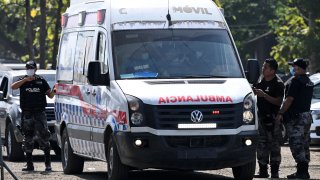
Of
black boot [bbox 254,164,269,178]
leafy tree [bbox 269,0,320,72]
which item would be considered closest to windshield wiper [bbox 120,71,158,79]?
black boot [bbox 254,164,269,178]

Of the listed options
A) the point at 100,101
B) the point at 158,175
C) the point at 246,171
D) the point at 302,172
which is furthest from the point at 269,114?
the point at 100,101

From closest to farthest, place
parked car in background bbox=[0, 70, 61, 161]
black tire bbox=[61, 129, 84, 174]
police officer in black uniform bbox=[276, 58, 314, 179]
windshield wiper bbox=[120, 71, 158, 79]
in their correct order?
windshield wiper bbox=[120, 71, 158, 79]
police officer in black uniform bbox=[276, 58, 314, 179]
black tire bbox=[61, 129, 84, 174]
parked car in background bbox=[0, 70, 61, 161]

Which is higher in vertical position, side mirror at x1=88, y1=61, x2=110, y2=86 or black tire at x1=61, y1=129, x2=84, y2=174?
side mirror at x1=88, y1=61, x2=110, y2=86

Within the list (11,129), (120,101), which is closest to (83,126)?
(120,101)

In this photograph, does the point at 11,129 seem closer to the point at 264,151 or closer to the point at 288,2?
the point at 264,151

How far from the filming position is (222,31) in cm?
1553

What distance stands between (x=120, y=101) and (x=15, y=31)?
63486mm

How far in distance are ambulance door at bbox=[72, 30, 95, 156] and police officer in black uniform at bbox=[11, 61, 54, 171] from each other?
6.00 feet

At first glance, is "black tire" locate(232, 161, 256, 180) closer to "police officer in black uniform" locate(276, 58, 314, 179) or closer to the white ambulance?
the white ambulance

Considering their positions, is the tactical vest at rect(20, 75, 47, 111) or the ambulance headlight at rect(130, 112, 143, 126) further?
the tactical vest at rect(20, 75, 47, 111)

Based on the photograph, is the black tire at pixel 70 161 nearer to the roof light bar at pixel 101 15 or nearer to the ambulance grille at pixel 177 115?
the roof light bar at pixel 101 15

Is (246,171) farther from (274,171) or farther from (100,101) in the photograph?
(100,101)

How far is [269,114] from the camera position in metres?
16.2

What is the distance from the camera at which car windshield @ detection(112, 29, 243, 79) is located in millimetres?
14875
